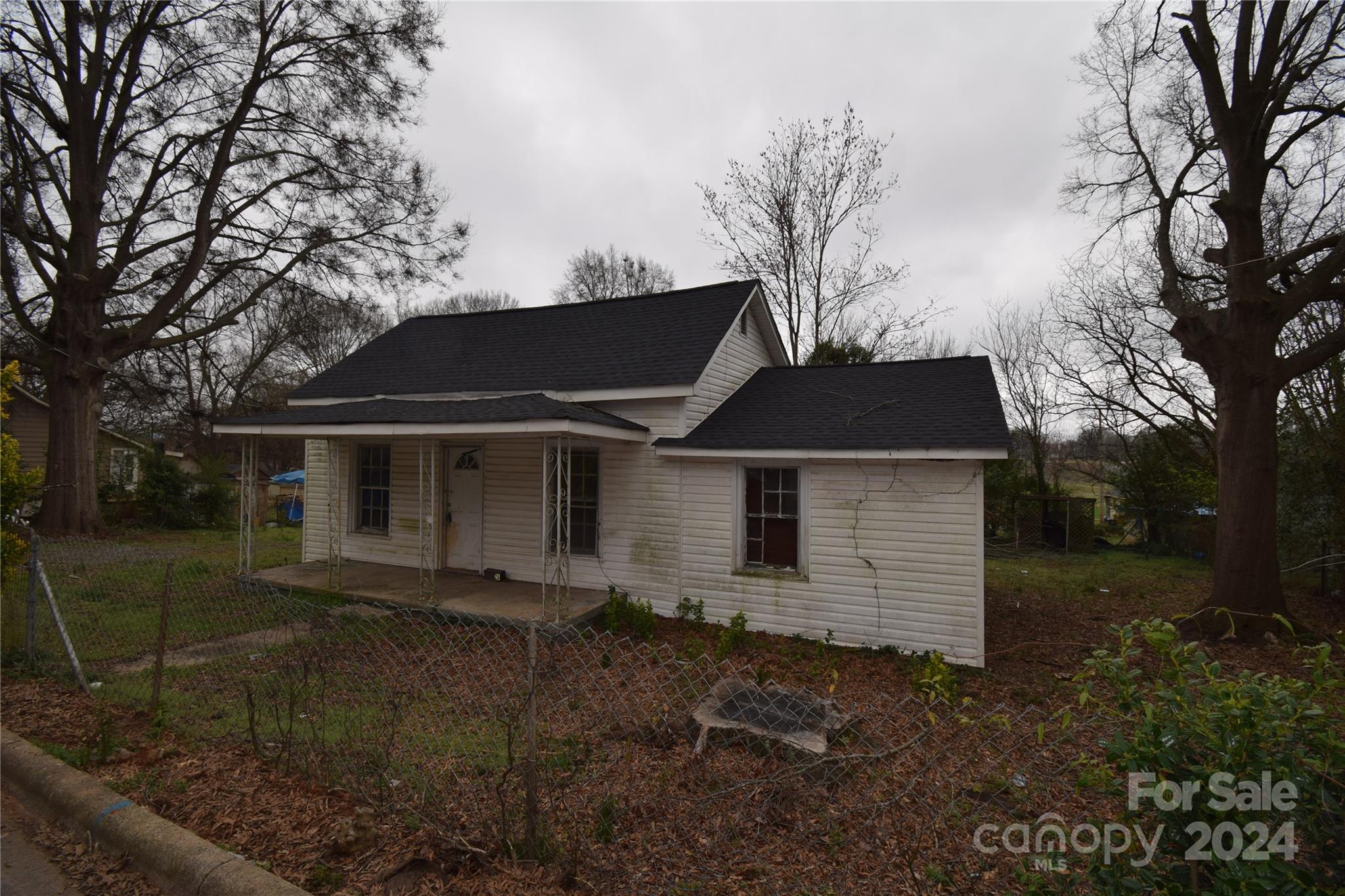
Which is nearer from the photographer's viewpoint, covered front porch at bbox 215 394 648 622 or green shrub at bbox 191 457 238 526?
covered front porch at bbox 215 394 648 622

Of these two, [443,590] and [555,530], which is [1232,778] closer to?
[555,530]

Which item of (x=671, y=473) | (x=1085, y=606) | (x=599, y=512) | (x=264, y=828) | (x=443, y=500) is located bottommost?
(x=1085, y=606)

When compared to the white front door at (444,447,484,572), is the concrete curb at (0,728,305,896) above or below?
below

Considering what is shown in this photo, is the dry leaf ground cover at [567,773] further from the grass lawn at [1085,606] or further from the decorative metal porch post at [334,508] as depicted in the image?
the decorative metal porch post at [334,508]

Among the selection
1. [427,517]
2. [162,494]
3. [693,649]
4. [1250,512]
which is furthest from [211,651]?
[162,494]

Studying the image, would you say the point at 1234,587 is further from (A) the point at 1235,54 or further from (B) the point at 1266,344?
(A) the point at 1235,54

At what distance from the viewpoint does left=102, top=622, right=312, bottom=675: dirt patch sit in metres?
6.54

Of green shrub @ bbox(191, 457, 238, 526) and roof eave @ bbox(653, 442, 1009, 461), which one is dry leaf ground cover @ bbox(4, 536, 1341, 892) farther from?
green shrub @ bbox(191, 457, 238, 526)

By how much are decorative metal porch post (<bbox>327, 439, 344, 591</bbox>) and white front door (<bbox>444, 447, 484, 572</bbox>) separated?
176 cm

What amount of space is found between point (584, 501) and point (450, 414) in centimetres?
256

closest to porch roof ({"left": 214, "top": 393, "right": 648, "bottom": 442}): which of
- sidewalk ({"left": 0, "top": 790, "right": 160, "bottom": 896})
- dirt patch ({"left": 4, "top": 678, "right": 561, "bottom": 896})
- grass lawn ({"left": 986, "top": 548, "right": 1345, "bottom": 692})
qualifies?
dirt patch ({"left": 4, "top": 678, "right": 561, "bottom": 896})

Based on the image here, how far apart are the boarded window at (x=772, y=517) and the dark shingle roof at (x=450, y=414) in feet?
6.61

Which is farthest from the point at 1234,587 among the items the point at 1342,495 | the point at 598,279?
the point at 598,279

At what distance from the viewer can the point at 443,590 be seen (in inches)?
378
